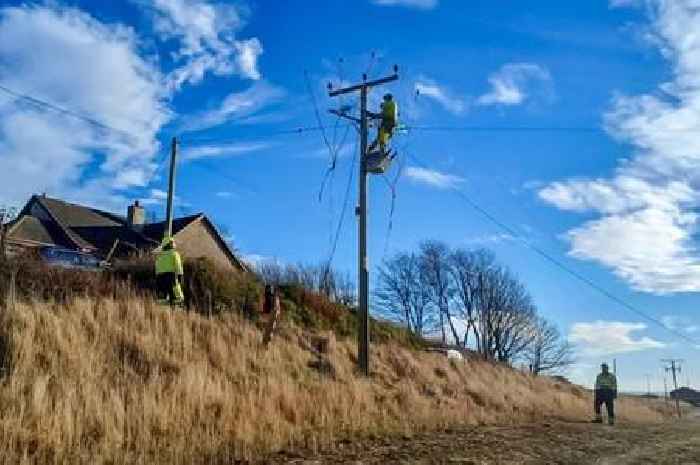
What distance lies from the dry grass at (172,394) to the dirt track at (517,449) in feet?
2.41

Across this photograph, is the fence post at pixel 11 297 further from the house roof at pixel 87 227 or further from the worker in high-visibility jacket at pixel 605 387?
the house roof at pixel 87 227

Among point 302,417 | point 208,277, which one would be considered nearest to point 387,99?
point 208,277

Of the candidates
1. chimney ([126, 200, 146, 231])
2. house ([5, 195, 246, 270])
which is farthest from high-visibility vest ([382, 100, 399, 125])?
chimney ([126, 200, 146, 231])

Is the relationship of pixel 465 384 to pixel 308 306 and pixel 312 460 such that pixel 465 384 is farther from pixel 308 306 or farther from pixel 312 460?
Answer: pixel 312 460

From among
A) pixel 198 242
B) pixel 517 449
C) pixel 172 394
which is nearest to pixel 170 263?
pixel 172 394

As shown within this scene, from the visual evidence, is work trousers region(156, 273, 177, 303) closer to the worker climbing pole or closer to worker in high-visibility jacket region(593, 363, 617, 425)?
the worker climbing pole

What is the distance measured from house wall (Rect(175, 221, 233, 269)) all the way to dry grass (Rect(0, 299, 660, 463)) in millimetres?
28772

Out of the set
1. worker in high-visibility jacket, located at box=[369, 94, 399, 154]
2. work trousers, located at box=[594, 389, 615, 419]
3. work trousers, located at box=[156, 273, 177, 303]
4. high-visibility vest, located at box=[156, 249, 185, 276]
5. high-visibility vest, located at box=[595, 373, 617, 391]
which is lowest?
work trousers, located at box=[594, 389, 615, 419]

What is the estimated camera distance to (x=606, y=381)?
19797mm

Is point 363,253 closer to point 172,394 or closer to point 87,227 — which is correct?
point 172,394

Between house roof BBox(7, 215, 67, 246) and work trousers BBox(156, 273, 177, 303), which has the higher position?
house roof BBox(7, 215, 67, 246)

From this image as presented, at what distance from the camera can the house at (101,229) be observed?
42.6 metres

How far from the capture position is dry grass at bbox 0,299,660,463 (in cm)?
803

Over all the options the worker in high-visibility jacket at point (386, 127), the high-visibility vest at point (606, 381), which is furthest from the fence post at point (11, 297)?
the high-visibility vest at point (606, 381)
